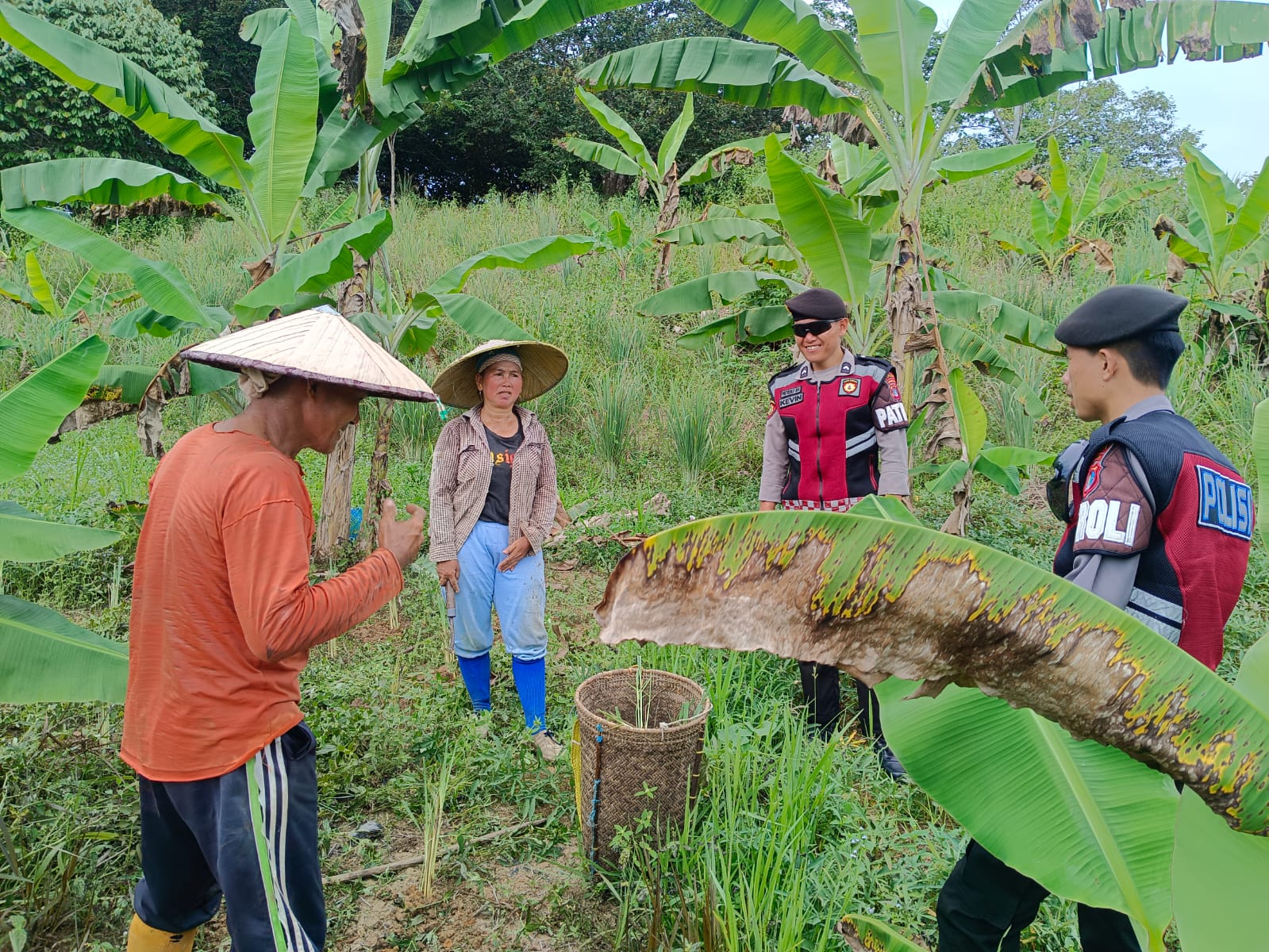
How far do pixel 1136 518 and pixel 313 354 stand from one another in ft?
5.96

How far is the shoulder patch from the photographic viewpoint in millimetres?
1700

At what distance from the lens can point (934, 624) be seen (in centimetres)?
100

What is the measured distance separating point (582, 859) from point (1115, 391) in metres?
2.22

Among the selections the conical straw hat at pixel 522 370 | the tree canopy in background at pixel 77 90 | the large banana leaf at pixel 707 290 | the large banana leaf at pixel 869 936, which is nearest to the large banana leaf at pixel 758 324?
the large banana leaf at pixel 707 290

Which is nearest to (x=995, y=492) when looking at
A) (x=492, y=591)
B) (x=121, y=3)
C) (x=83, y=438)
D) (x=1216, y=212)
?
(x=1216, y=212)

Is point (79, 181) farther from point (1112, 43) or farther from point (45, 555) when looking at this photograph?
point (1112, 43)

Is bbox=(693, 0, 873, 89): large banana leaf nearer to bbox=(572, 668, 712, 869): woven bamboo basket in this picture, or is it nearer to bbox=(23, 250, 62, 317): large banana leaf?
bbox=(572, 668, 712, 869): woven bamboo basket

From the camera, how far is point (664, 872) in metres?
2.53

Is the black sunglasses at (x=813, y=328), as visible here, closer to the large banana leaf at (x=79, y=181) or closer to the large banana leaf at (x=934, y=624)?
the large banana leaf at (x=934, y=624)

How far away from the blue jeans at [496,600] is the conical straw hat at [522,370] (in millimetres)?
Result: 691

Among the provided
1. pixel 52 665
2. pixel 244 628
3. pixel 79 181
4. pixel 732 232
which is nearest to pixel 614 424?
pixel 732 232

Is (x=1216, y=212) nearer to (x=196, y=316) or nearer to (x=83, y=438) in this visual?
(x=196, y=316)

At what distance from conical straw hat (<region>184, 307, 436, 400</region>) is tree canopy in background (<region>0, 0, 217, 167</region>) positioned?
13.6 m

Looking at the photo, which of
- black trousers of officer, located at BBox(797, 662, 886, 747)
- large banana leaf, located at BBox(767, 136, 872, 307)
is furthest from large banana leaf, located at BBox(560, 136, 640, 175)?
black trousers of officer, located at BBox(797, 662, 886, 747)
